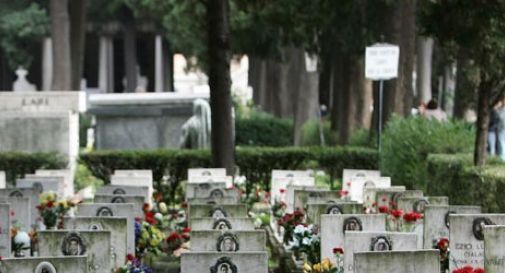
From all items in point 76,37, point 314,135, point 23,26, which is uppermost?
point 23,26

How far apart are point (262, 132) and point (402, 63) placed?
16600mm

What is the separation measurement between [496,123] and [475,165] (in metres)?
11.7

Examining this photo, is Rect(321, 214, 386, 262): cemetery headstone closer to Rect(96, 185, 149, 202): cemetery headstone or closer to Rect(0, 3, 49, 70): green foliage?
Rect(96, 185, 149, 202): cemetery headstone

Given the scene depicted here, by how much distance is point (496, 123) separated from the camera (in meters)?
32.2

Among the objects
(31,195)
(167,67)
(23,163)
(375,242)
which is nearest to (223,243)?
(375,242)

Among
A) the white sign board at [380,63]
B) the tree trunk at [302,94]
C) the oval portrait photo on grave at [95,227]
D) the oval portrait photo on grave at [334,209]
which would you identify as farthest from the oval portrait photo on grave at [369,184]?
the tree trunk at [302,94]

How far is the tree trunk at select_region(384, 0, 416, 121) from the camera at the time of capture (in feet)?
111

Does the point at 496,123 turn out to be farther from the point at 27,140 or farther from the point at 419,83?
the point at 419,83

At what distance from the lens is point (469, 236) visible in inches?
523

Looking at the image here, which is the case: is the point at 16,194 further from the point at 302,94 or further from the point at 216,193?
the point at 302,94

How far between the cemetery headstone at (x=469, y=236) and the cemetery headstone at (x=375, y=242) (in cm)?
98

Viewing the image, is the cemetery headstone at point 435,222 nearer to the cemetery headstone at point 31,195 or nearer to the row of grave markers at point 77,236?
the row of grave markers at point 77,236

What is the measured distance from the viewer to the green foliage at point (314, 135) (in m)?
44.4

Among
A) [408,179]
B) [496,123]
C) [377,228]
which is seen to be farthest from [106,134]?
[377,228]
